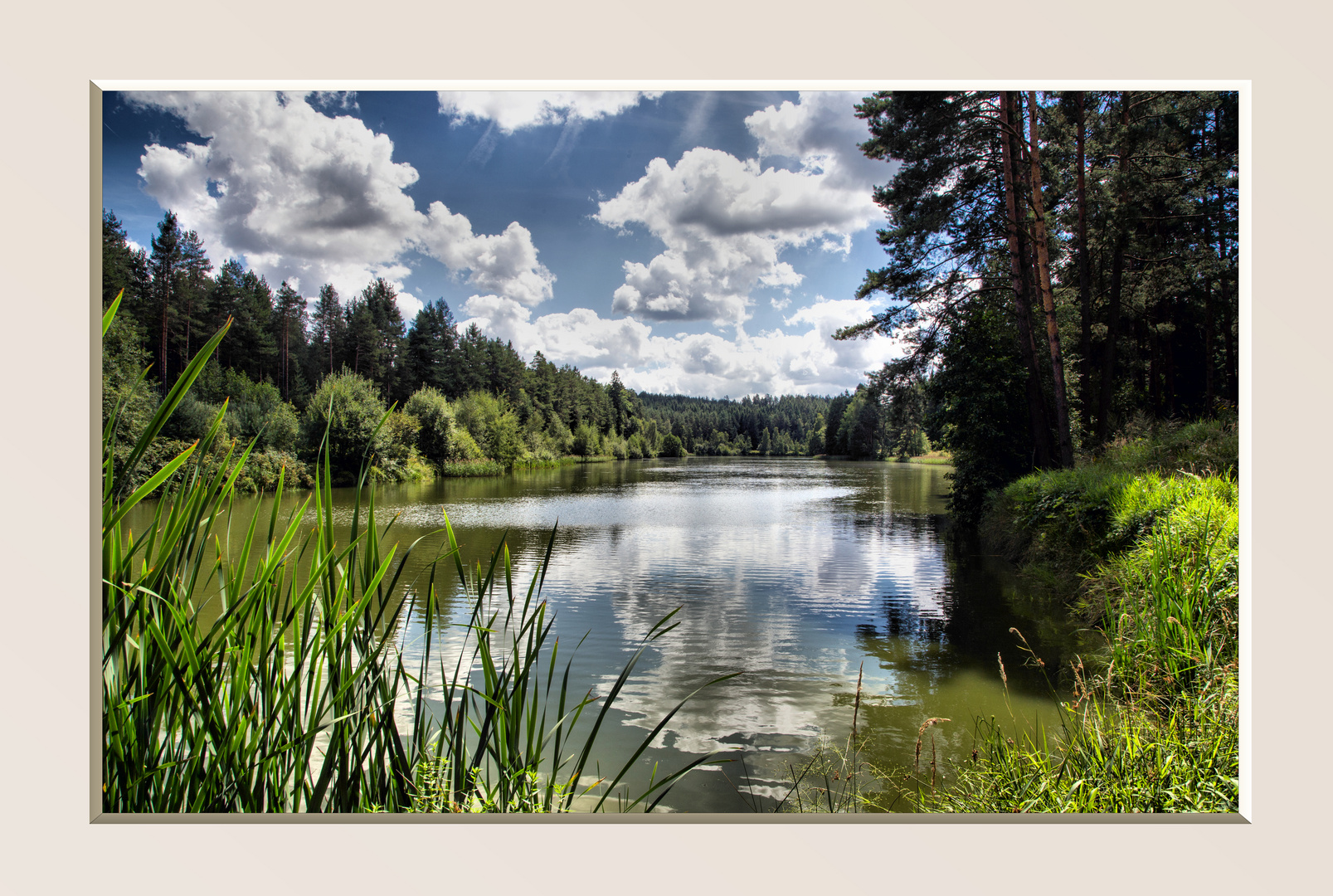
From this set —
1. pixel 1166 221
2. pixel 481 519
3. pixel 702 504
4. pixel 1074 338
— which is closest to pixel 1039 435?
pixel 1074 338

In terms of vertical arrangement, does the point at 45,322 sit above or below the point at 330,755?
above

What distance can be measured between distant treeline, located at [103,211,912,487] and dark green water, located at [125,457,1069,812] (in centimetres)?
161

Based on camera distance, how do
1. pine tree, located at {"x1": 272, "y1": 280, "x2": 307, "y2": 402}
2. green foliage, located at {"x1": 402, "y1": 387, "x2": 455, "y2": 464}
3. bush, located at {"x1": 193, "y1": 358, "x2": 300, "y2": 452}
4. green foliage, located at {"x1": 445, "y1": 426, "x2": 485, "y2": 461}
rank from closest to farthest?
bush, located at {"x1": 193, "y1": 358, "x2": 300, "y2": 452}
pine tree, located at {"x1": 272, "y1": 280, "x2": 307, "y2": 402}
green foliage, located at {"x1": 402, "y1": 387, "x2": 455, "y2": 464}
green foliage, located at {"x1": 445, "y1": 426, "x2": 485, "y2": 461}

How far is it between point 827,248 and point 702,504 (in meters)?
8.97

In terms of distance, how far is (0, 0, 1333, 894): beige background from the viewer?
1622 millimetres

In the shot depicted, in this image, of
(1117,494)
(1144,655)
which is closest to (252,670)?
(1144,655)

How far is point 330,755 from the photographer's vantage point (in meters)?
1.35

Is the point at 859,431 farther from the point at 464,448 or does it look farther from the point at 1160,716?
the point at 1160,716

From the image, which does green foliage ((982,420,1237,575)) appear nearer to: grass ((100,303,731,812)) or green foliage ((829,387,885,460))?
grass ((100,303,731,812))

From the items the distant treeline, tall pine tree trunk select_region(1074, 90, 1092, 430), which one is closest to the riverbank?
tall pine tree trunk select_region(1074, 90, 1092, 430)

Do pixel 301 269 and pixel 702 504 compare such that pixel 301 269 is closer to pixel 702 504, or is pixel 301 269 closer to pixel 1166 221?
pixel 1166 221

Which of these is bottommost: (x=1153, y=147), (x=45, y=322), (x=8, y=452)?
(x=8, y=452)
